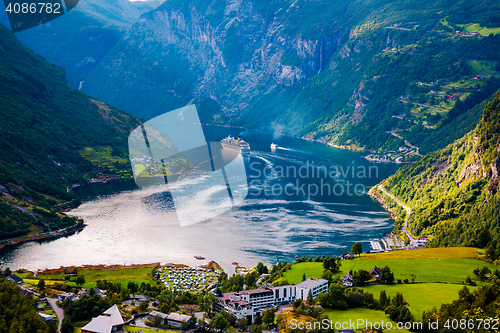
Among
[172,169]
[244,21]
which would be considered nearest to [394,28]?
[244,21]

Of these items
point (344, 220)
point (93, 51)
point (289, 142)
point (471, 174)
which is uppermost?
point (93, 51)

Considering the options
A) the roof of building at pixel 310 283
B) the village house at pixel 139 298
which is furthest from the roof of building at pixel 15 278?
the roof of building at pixel 310 283

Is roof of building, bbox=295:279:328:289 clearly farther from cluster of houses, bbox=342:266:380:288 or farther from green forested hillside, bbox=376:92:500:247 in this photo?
green forested hillside, bbox=376:92:500:247

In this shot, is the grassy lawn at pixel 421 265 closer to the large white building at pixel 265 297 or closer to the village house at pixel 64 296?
the large white building at pixel 265 297

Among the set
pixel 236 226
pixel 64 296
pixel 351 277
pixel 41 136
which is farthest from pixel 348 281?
pixel 41 136

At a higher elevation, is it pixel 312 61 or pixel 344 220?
pixel 312 61

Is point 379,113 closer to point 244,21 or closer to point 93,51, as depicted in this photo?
point 244,21

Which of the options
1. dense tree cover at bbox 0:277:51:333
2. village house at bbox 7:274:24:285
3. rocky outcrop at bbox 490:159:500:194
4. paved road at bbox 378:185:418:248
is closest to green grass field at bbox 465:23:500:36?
paved road at bbox 378:185:418:248
